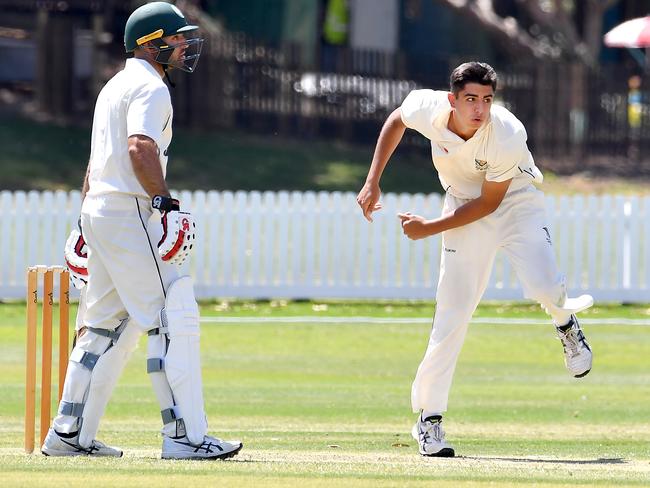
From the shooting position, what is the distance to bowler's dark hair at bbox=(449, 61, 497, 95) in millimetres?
7395

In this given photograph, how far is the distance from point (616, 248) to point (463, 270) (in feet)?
32.9

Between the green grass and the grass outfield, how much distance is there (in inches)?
317

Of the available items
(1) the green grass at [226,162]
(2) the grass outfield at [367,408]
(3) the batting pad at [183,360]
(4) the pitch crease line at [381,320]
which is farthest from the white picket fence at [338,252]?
(3) the batting pad at [183,360]

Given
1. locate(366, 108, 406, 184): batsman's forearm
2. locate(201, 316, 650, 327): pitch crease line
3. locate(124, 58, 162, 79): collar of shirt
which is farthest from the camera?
locate(201, 316, 650, 327): pitch crease line

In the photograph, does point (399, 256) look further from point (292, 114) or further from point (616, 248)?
point (292, 114)

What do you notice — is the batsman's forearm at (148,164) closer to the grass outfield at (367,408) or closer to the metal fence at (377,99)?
the grass outfield at (367,408)

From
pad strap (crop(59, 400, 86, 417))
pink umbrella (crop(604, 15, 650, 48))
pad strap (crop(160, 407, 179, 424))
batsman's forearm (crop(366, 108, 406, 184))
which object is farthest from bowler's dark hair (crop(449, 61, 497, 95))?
pink umbrella (crop(604, 15, 650, 48))

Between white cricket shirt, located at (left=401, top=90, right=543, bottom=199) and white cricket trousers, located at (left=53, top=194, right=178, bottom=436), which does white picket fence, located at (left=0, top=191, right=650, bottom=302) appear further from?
white cricket trousers, located at (left=53, top=194, right=178, bottom=436)

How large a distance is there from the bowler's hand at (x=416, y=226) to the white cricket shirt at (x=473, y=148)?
265 millimetres

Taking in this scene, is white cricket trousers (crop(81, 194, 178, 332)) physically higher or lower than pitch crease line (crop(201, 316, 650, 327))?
higher

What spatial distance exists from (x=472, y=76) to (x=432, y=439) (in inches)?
71.6

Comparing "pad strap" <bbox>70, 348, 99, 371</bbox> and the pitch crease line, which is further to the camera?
the pitch crease line

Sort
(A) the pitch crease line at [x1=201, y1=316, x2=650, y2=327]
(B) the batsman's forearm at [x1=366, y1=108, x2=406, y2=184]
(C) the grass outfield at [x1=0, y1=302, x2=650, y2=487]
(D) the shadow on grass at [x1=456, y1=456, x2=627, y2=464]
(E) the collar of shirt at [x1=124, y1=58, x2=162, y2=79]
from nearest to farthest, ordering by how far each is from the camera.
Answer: (C) the grass outfield at [x1=0, y1=302, x2=650, y2=487]
(E) the collar of shirt at [x1=124, y1=58, x2=162, y2=79]
(D) the shadow on grass at [x1=456, y1=456, x2=627, y2=464]
(B) the batsman's forearm at [x1=366, y1=108, x2=406, y2=184]
(A) the pitch crease line at [x1=201, y1=316, x2=650, y2=327]

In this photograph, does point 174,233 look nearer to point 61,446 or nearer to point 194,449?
point 194,449
